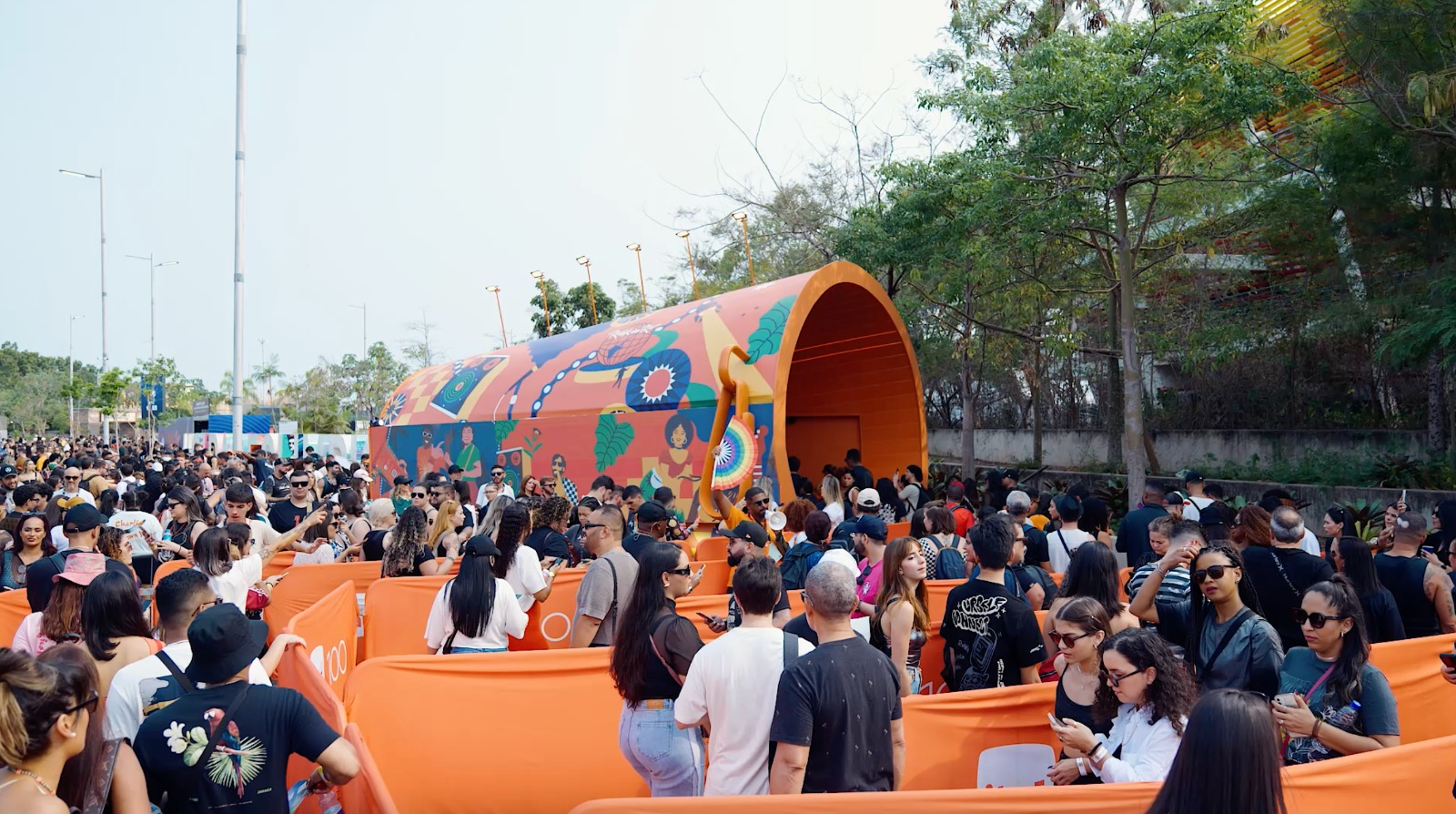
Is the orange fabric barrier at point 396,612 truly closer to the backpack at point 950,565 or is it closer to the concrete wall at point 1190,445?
the backpack at point 950,565

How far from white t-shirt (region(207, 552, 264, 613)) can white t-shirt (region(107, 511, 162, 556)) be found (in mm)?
1254

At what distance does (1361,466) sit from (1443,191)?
4.26 metres

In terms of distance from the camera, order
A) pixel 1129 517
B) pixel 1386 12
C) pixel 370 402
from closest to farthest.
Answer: pixel 1129 517
pixel 1386 12
pixel 370 402

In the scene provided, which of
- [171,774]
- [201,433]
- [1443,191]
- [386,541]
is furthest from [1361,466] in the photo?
[201,433]

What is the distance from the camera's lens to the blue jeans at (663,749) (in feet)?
13.1

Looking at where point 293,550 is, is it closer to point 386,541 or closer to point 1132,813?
point 386,541

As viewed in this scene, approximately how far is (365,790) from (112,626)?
1307 mm

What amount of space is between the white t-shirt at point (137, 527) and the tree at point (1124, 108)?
420 inches

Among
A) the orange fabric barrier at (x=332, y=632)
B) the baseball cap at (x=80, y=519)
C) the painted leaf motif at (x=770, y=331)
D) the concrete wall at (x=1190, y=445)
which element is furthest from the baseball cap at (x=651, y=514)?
the concrete wall at (x=1190, y=445)

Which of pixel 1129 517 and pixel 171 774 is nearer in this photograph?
pixel 171 774

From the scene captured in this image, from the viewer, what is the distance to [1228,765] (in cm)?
246

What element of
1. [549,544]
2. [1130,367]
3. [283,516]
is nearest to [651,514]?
[549,544]

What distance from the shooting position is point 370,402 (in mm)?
56906

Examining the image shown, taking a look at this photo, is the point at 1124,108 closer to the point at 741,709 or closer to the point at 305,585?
the point at 305,585
